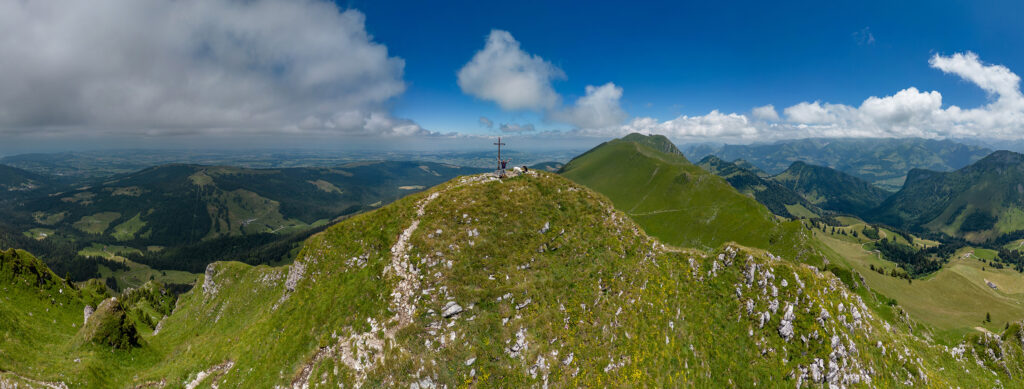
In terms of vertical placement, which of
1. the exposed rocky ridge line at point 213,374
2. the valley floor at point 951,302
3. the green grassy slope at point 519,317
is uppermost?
the green grassy slope at point 519,317

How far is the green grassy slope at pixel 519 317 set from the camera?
36250 mm

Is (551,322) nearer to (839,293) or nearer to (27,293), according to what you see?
(839,293)

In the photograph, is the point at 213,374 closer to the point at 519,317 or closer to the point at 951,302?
the point at 519,317

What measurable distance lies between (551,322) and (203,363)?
45608 millimetres

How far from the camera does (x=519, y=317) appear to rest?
38.7m

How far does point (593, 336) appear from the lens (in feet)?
131

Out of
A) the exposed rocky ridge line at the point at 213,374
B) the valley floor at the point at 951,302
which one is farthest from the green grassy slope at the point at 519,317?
the valley floor at the point at 951,302

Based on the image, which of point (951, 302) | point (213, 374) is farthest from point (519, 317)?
point (951, 302)

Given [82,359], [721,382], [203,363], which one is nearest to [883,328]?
[721,382]

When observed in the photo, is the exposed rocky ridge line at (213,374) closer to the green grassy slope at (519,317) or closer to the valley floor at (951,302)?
the green grassy slope at (519,317)

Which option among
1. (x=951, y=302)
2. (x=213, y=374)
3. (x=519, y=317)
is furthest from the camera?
(x=951, y=302)

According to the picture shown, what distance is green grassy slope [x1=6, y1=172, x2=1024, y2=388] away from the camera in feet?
119

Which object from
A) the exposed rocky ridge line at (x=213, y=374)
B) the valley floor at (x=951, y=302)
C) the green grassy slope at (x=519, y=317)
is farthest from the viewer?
the valley floor at (x=951, y=302)

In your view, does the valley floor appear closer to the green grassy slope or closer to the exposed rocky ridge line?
the green grassy slope
